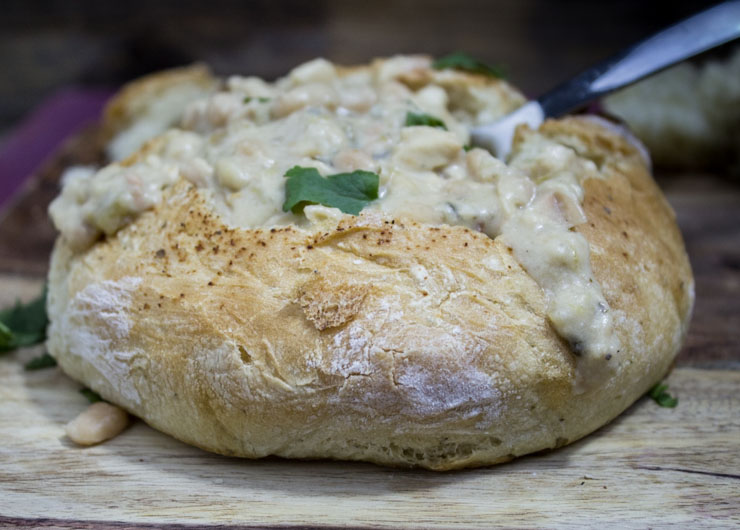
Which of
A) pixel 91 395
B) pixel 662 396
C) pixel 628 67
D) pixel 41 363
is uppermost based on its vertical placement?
pixel 628 67

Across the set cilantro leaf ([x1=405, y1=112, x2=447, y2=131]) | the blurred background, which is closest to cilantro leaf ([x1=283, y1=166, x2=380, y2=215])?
cilantro leaf ([x1=405, y1=112, x2=447, y2=131])

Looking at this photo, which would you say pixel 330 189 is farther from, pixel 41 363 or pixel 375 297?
pixel 41 363

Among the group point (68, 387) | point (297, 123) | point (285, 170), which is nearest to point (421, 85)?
point (297, 123)

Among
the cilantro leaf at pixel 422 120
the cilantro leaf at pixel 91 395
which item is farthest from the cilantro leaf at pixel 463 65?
the cilantro leaf at pixel 91 395

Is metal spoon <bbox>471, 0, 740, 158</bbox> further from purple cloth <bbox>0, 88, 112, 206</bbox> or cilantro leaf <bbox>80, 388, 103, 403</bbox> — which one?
purple cloth <bbox>0, 88, 112, 206</bbox>

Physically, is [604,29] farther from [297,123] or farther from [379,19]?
[297,123]

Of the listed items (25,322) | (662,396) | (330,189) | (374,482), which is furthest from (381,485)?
(25,322)

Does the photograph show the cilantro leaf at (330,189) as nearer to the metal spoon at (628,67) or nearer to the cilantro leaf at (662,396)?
the metal spoon at (628,67)
